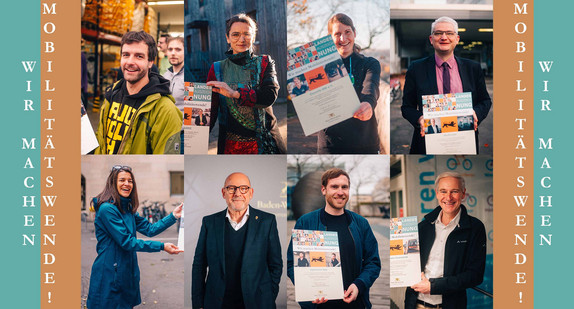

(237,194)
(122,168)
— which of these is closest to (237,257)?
(237,194)

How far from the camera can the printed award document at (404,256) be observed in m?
5.16

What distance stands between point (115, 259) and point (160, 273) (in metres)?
0.38

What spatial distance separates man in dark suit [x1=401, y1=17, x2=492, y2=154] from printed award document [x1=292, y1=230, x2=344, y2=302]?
3.47 ft

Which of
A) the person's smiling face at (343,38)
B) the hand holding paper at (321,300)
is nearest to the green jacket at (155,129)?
the person's smiling face at (343,38)

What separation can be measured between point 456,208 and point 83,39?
134 inches

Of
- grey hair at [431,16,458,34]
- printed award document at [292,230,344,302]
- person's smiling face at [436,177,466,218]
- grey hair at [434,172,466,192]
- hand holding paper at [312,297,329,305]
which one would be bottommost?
hand holding paper at [312,297,329,305]

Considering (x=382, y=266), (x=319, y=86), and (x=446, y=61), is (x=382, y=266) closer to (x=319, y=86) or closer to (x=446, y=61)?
(x=319, y=86)

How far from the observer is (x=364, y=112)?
5156mm

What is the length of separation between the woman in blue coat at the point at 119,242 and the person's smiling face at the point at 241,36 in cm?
135

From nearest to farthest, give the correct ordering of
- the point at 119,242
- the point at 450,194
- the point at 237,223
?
the point at 119,242 < the point at 237,223 < the point at 450,194

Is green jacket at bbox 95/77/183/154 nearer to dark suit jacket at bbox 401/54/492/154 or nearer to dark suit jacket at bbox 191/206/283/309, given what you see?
dark suit jacket at bbox 191/206/283/309

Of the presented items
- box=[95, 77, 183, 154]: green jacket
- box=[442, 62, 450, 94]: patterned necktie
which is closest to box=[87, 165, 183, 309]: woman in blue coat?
box=[95, 77, 183, 154]: green jacket

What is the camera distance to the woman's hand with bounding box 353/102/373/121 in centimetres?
515

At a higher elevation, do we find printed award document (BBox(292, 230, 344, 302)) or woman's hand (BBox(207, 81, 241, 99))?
woman's hand (BBox(207, 81, 241, 99))
